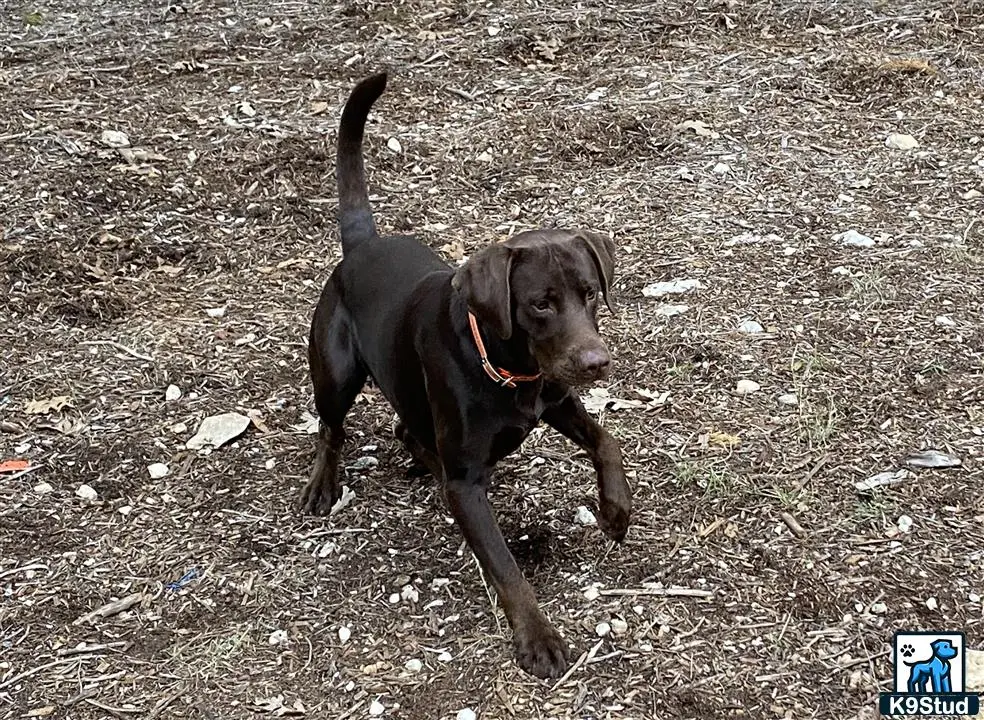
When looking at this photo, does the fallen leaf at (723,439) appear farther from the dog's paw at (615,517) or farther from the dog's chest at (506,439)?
the dog's chest at (506,439)

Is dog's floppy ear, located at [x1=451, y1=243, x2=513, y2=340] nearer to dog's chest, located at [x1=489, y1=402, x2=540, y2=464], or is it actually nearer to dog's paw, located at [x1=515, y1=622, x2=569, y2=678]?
dog's chest, located at [x1=489, y1=402, x2=540, y2=464]

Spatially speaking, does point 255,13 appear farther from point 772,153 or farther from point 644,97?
point 772,153

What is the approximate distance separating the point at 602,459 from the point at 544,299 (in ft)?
2.14

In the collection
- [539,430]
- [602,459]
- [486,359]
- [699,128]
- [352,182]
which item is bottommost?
[539,430]

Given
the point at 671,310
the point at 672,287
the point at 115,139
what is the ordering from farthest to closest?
the point at 115,139, the point at 672,287, the point at 671,310

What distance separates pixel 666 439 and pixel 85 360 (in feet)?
8.18

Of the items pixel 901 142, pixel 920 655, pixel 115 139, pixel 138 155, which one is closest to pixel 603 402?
pixel 920 655

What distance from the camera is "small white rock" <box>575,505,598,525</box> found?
388 cm

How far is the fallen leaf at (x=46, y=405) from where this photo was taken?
4672mm

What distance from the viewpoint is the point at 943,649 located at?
10.7ft

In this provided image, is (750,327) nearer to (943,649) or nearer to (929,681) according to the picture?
(943,649)

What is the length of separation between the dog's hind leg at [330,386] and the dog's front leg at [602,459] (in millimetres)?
738

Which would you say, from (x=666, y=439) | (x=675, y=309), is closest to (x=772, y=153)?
(x=675, y=309)

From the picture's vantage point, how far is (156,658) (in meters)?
3.53
